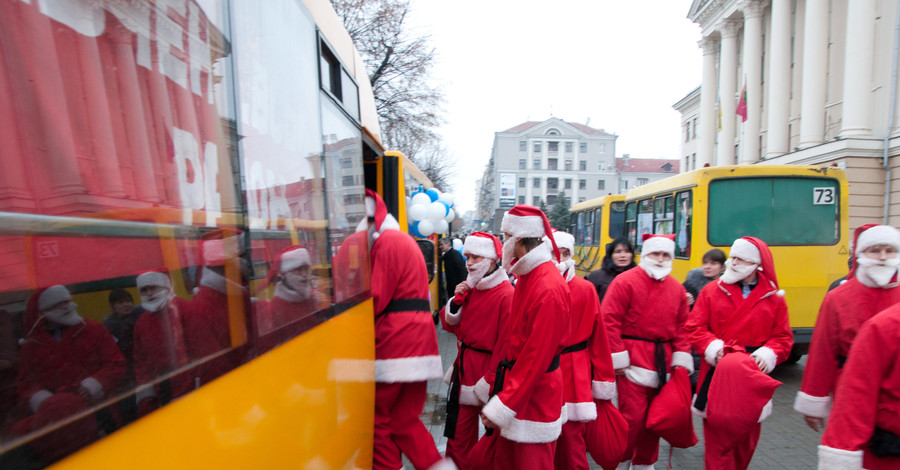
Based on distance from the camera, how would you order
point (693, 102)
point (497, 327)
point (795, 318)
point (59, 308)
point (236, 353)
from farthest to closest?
point (693, 102), point (795, 318), point (497, 327), point (236, 353), point (59, 308)

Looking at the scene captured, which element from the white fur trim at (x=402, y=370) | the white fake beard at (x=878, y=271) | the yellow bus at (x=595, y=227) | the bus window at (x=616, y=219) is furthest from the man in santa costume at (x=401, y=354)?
the bus window at (x=616, y=219)

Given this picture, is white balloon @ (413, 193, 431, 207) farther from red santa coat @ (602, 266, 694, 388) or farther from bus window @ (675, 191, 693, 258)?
red santa coat @ (602, 266, 694, 388)

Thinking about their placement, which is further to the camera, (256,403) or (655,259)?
(655,259)

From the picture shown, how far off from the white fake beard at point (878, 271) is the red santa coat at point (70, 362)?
3577mm

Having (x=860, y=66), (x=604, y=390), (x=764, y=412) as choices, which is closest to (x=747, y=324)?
(x=764, y=412)

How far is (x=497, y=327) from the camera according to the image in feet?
12.8

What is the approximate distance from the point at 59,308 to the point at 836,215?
10113mm

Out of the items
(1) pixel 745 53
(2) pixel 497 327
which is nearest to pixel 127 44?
(2) pixel 497 327

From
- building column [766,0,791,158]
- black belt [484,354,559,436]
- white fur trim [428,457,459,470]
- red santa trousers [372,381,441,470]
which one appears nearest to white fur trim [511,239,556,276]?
black belt [484,354,559,436]

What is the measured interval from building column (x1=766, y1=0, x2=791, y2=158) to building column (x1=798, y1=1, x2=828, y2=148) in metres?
2.55

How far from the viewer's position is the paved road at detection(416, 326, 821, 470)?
4707mm

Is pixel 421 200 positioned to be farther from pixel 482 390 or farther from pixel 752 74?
pixel 752 74

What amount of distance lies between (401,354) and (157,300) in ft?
7.91

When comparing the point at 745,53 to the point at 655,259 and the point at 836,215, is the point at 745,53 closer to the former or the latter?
the point at 836,215
